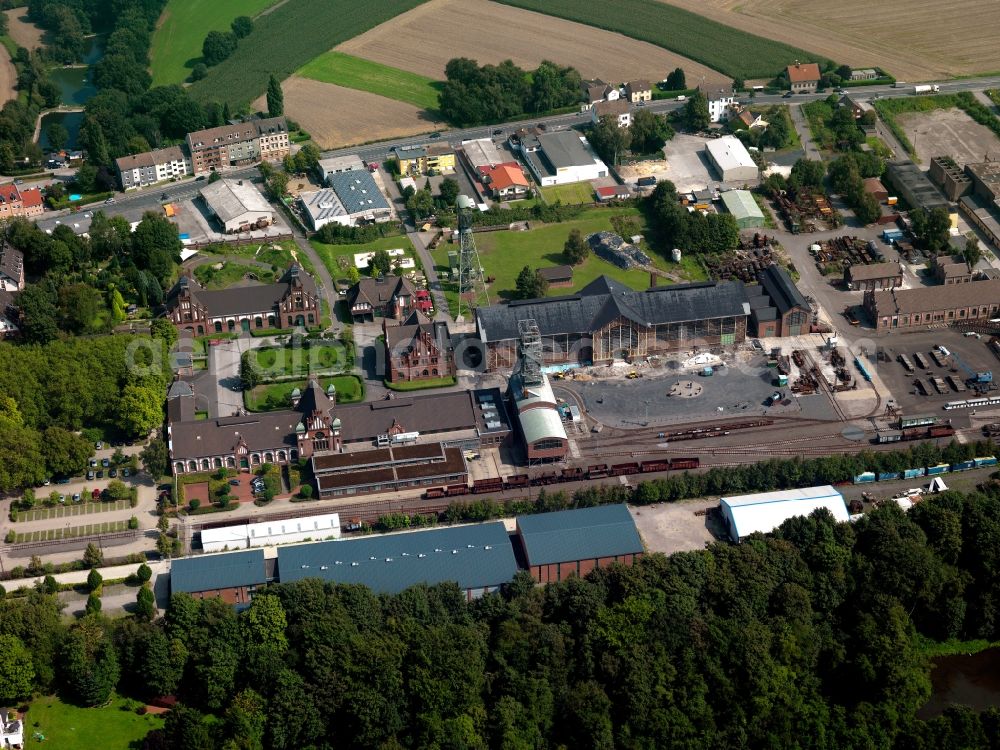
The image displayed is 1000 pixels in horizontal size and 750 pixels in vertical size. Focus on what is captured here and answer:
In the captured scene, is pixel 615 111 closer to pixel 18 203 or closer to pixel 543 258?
pixel 543 258

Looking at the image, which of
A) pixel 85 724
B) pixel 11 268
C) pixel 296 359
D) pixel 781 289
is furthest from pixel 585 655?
pixel 11 268

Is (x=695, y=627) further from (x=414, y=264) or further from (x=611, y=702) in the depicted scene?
(x=414, y=264)

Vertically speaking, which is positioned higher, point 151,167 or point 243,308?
point 151,167

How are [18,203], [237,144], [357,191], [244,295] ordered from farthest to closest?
1. [237,144]
2. [18,203]
3. [357,191]
4. [244,295]

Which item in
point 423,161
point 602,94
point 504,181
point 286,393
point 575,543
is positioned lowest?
point 575,543

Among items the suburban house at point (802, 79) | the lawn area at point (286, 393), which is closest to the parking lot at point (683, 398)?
the lawn area at point (286, 393)

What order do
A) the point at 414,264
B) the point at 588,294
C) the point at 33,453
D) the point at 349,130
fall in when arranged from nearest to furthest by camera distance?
the point at 33,453
the point at 588,294
the point at 414,264
the point at 349,130

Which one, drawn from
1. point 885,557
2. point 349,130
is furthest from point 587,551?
point 349,130
